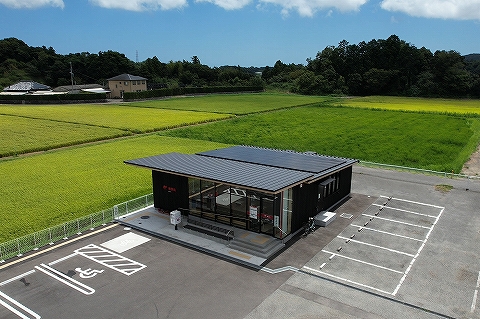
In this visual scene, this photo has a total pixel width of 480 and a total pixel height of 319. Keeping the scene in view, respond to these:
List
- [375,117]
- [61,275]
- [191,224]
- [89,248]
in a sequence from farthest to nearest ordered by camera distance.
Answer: [375,117] → [191,224] → [89,248] → [61,275]

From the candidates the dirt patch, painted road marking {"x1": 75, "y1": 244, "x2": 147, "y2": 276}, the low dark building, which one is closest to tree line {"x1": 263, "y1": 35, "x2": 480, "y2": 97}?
the dirt patch

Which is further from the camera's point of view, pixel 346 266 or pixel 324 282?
pixel 346 266

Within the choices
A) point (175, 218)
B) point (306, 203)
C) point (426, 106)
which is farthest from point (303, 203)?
point (426, 106)

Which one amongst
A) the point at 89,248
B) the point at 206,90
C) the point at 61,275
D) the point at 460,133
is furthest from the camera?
the point at 206,90

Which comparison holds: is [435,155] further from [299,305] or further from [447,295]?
[299,305]

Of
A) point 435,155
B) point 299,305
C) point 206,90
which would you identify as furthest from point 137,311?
point 206,90

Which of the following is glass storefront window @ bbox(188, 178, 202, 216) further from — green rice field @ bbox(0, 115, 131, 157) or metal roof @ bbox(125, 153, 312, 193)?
green rice field @ bbox(0, 115, 131, 157)

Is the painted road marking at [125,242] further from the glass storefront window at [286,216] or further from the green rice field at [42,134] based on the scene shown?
the green rice field at [42,134]
